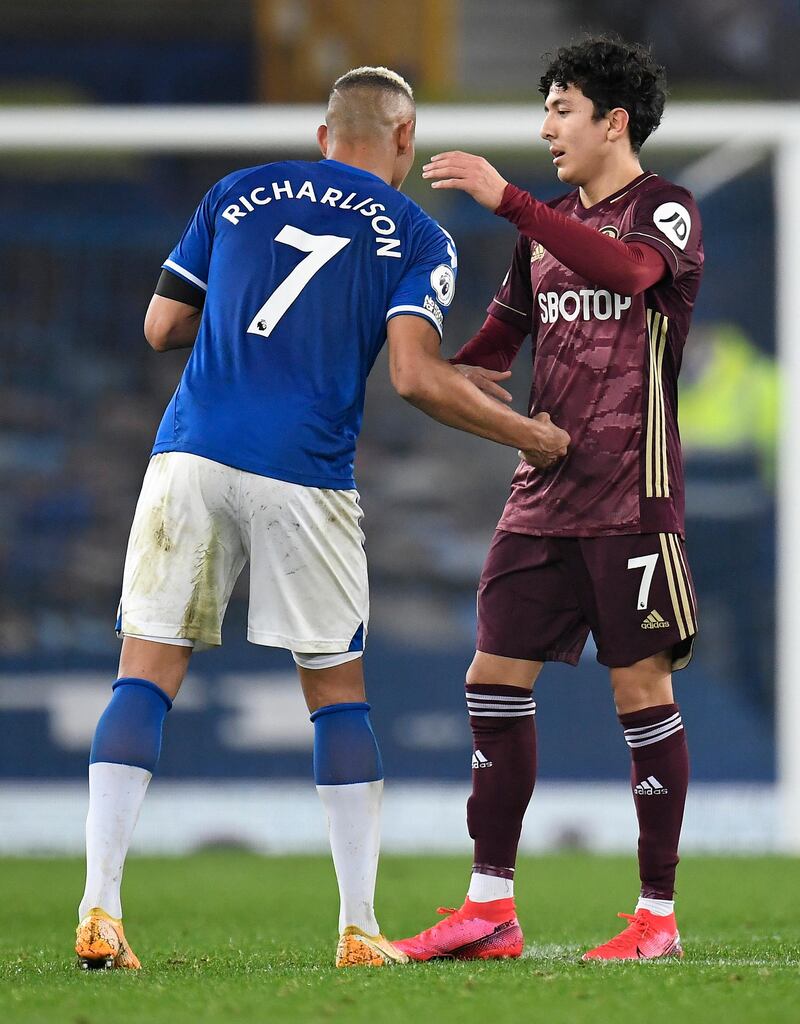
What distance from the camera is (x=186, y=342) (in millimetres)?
3252

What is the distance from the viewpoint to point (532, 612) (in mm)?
3264

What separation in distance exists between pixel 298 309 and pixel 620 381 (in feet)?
2.33

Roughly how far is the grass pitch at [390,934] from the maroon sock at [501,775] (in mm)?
240

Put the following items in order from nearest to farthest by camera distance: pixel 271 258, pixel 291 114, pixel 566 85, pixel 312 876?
pixel 271 258, pixel 566 85, pixel 312 876, pixel 291 114

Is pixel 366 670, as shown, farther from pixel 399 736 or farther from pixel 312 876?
pixel 312 876

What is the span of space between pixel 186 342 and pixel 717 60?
28.1 ft

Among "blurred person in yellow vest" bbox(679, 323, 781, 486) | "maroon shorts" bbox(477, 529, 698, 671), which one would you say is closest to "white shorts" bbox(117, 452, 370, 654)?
"maroon shorts" bbox(477, 529, 698, 671)

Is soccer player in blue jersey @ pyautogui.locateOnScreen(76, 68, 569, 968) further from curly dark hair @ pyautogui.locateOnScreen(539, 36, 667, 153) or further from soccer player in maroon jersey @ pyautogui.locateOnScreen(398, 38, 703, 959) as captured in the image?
curly dark hair @ pyautogui.locateOnScreen(539, 36, 667, 153)

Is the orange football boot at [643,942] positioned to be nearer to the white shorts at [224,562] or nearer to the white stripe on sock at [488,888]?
the white stripe on sock at [488,888]

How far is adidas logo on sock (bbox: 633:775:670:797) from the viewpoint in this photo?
10.5 feet

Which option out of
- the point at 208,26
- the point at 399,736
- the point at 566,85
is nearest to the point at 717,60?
the point at 208,26

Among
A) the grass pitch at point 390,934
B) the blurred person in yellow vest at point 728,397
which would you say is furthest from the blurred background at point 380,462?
the grass pitch at point 390,934

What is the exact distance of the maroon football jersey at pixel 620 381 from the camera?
3.19 meters

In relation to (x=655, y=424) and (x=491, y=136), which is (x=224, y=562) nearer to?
(x=655, y=424)
